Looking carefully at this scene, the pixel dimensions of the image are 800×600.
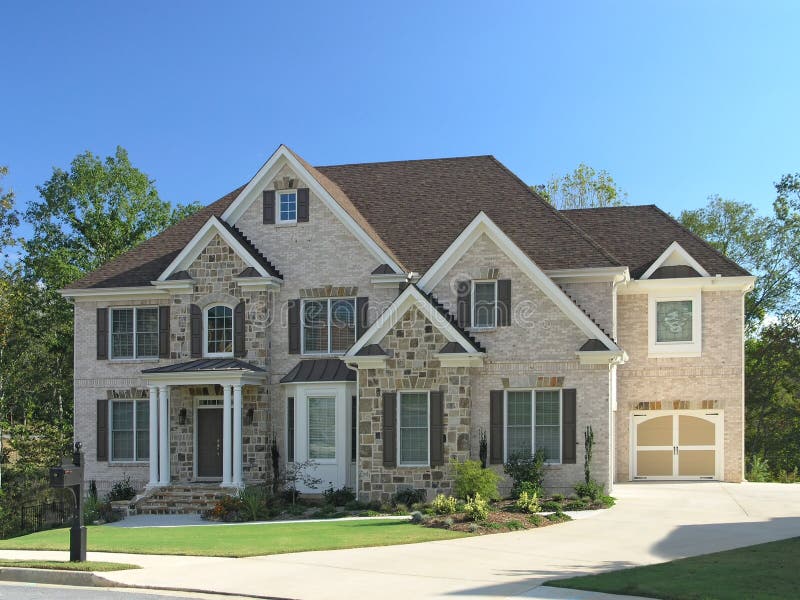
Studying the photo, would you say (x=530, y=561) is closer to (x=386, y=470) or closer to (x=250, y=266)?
(x=386, y=470)

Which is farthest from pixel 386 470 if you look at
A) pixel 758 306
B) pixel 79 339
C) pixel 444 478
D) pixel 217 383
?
pixel 758 306

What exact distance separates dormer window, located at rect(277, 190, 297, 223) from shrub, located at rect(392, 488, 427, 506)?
895 cm

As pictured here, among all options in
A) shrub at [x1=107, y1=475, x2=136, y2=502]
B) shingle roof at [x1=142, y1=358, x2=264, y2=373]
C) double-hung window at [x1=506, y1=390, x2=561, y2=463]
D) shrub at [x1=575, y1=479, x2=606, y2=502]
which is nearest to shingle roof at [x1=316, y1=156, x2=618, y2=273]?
double-hung window at [x1=506, y1=390, x2=561, y2=463]

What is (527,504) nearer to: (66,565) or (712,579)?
(712,579)

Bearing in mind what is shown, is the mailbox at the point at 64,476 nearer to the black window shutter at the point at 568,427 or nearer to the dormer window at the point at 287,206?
the black window shutter at the point at 568,427

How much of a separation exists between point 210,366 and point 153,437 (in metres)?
2.73

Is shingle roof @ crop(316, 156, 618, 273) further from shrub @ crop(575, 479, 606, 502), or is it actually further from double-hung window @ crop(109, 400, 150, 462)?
double-hung window @ crop(109, 400, 150, 462)

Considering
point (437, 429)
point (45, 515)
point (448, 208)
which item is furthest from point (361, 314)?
point (45, 515)

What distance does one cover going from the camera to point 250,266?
2811 cm

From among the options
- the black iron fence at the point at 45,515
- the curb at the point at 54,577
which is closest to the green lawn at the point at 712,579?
the curb at the point at 54,577

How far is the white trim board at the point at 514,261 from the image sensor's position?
2502cm

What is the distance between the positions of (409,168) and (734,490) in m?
14.8

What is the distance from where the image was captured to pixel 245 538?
63.7ft

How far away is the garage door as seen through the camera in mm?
30172
